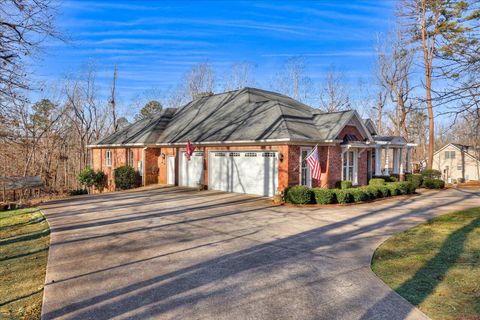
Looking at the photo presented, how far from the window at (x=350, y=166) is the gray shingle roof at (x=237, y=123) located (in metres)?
2.52

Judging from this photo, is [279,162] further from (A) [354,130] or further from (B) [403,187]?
(B) [403,187]

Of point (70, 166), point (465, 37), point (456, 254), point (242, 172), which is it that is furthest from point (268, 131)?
point (70, 166)

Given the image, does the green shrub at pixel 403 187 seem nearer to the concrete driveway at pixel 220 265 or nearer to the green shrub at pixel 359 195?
the green shrub at pixel 359 195

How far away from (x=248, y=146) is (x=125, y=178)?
10.2 metres

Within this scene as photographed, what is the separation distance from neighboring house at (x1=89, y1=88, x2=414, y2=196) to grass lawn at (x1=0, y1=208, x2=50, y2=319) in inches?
394

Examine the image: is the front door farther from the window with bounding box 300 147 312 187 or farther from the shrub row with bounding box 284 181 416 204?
the shrub row with bounding box 284 181 416 204

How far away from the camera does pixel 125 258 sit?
7.11 m

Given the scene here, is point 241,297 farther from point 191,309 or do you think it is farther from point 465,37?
point 465,37

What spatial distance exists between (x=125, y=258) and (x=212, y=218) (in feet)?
15.8

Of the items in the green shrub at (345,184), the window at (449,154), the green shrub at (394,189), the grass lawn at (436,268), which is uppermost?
the window at (449,154)

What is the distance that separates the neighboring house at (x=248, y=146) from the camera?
16922 millimetres

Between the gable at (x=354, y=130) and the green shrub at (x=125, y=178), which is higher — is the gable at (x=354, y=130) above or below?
above

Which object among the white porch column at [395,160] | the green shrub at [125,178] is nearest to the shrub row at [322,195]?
the white porch column at [395,160]

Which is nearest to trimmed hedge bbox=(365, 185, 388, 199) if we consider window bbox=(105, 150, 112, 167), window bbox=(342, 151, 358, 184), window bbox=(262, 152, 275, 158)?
window bbox=(342, 151, 358, 184)
